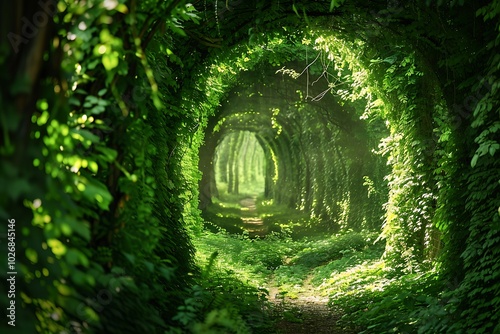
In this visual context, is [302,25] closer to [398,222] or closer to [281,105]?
[398,222]

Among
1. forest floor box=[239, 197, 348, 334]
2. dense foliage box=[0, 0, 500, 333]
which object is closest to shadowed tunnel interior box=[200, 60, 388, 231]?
dense foliage box=[0, 0, 500, 333]

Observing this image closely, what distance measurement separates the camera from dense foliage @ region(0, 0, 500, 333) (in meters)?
2.34

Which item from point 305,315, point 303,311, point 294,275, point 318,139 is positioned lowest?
point 305,315

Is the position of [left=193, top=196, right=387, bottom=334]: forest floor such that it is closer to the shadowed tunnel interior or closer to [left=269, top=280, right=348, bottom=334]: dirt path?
[left=269, top=280, right=348, bottom=334]: dirt path

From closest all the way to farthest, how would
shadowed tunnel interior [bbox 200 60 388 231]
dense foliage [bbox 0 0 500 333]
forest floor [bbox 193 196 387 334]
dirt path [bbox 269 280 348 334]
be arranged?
1. dense foliage [bbox 0 0 500 333]
2. dirt path [bbox 269 280 348 334]
3. forest floor [bbox 193 196 387 334]
4. shadowed tunnel interior [bbox 200 60 388 231]

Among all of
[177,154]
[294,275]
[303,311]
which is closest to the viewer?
[303,311]

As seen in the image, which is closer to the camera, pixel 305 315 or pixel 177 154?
pixel 305 315

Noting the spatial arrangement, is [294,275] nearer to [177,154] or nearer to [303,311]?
[303,311]

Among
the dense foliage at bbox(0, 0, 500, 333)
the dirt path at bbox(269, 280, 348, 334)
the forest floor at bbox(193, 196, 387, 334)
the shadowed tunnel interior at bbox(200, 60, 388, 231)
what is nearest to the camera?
the dense foliage at bbox(0, 0, 500, 333)

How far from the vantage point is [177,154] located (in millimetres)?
8000

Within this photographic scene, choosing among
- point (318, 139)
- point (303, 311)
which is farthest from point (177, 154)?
point (318, 139)

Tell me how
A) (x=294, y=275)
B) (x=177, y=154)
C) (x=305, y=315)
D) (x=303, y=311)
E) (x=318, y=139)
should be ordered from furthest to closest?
(x=318, y=139), (x=294, y=275), (x=177, y=154), (x=303, y=311), (x=305, y=315)

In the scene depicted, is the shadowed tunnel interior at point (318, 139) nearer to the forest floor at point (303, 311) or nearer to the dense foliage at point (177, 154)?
the dense foliage at point (177, 154)

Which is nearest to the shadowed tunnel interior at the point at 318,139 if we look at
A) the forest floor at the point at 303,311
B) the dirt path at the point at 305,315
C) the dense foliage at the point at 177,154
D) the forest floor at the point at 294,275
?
the forest floor at the point at 294,275
